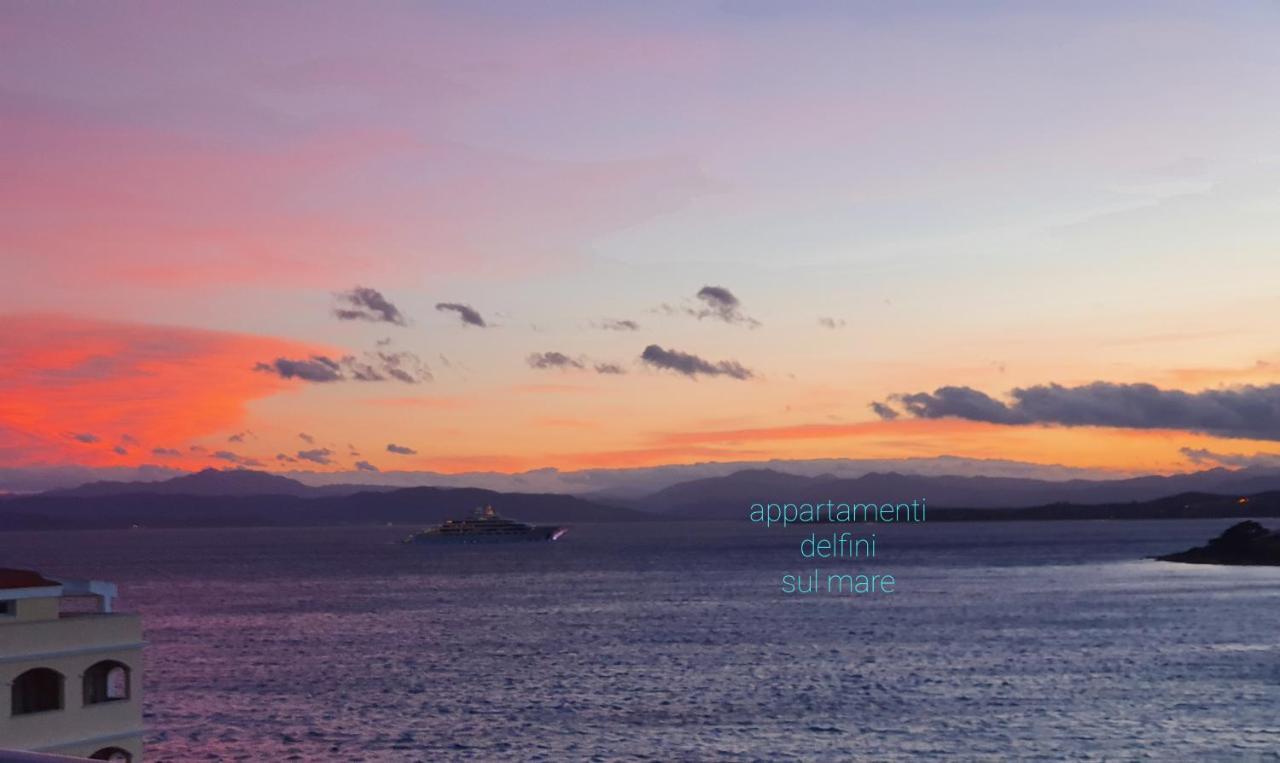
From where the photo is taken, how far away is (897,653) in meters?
83.5

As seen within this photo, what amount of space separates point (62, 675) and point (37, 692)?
22.8 inches

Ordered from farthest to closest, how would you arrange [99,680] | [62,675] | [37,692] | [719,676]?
[719,676] → [99,680] → [62,675] → [37,692]

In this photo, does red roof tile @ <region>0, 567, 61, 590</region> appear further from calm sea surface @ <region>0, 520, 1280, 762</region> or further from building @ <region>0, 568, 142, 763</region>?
calm sea surface @ <region>0, 520, 1280, 762</region>

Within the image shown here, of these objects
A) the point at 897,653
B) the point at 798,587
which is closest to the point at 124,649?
the point at 897,653

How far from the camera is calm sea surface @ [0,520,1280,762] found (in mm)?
54031

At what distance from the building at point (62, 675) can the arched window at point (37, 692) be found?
21 mm

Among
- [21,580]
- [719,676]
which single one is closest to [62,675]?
[21,580]

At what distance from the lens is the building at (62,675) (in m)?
28.6

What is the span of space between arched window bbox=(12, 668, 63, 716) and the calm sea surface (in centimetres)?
2369

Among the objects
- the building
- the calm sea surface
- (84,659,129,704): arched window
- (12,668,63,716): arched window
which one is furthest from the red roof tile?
the calm sea surface

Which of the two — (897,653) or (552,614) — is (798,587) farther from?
(897,653)

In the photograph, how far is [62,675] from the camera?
96.9 ft

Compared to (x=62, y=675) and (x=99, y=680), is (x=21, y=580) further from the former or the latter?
(x=99, y=680)

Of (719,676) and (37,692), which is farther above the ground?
(37,692)
